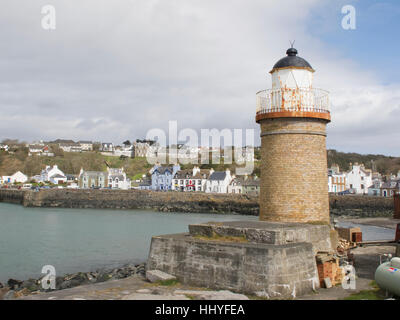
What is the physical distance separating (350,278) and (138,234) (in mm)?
23579

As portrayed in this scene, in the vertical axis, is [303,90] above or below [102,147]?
below

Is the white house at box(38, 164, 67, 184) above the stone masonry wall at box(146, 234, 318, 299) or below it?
above

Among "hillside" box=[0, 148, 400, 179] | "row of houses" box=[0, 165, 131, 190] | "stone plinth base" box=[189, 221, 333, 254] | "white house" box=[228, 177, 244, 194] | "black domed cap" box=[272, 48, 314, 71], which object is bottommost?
"stone plinth base" box=[189, 221, 333, 254]

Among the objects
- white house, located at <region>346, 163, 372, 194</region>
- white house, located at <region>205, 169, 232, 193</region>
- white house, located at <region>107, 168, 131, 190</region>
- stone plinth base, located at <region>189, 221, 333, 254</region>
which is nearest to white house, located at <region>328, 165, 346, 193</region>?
white house, located at <region>346, 163, 372, 194</region>

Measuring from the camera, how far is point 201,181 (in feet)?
252

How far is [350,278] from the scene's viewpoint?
9.62m

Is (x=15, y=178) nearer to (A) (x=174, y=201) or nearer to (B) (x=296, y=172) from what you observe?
(A) (x=174, y=201)

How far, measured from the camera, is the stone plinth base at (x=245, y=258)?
7.92m

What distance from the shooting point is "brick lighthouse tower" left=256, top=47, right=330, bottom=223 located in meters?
11.2

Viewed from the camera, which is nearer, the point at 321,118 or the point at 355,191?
the point at 321,118

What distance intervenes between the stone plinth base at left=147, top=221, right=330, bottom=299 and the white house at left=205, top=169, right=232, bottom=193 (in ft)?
209

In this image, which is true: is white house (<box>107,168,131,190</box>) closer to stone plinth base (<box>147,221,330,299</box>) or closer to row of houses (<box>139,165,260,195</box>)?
row of houses (<box>139,165,260,195</box>)
